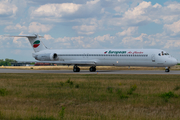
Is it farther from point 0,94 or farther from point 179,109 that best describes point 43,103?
point 179,109

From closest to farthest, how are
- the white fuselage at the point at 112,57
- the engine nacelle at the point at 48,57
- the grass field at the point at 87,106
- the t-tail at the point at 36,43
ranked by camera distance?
the grass field at the point at 87,106 → the white fuselage at the point at 112,57 → the engine nacelle at the point at 48,57 → the t-tail at the point at 36,43

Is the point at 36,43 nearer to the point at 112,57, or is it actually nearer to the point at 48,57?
the point at 48,57

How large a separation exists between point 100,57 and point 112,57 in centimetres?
269

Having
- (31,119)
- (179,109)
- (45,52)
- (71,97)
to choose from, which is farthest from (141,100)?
(45,52)

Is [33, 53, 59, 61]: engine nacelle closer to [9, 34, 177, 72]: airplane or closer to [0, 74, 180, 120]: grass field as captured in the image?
[9, 34, 177, 72]: airplane

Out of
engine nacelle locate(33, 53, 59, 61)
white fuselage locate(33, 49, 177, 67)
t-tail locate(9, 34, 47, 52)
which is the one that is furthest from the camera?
t-tail locate(9, 34, 47, 52)

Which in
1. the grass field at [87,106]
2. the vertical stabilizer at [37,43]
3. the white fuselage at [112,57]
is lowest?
the grass field at [87,106]

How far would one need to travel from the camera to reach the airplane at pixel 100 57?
44.9 m

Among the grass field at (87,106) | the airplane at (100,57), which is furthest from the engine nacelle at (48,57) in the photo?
the grass field at (87,106)

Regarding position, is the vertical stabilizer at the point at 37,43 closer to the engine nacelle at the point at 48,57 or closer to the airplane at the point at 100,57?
the airplane at the point at 100,57

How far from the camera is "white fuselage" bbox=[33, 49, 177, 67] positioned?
44.8 metres

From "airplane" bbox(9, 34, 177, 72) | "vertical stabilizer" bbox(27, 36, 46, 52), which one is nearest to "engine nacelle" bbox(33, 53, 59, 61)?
"airplane" bbox(9, 34, 177, 72)

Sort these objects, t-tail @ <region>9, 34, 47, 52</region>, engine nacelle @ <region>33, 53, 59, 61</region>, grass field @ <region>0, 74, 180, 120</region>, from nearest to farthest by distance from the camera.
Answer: grass field @ <region>0, 74, 180, 120</region> → engine nacelle @ <region>33, 53, 59, 61</region> → t-tail @ <region>9, 34, 47, 52</region>

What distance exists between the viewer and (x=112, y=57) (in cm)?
4772
